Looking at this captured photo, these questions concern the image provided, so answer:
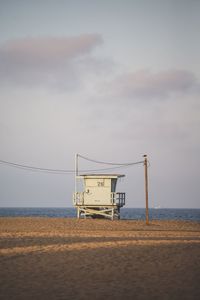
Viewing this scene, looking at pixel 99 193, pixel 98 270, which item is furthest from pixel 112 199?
pixel 98 270

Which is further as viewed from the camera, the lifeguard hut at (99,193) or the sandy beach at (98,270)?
the lifeguard hut at (99,193)

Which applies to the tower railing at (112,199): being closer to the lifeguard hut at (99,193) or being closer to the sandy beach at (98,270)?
the lifeguard hut at (99,193)

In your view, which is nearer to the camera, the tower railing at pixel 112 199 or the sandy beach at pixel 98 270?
the sandy beach at pixel 98 270

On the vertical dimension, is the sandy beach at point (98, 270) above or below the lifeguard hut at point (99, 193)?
below

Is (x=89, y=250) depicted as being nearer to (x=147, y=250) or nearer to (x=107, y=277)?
(x=147, y=250)

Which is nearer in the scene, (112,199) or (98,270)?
(98,270)

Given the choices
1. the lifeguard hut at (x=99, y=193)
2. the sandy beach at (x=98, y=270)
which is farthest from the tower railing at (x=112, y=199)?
the sandy beach at (x=98, y=270)

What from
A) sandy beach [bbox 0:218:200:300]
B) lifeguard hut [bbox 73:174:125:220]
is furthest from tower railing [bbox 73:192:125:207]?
sandy beach [bbox 0:218:200:300]

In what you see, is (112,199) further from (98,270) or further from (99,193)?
(98,270)

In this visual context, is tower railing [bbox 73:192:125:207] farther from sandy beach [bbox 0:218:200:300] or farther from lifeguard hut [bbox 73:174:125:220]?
sandy beach [bbox 0:218:200:300]

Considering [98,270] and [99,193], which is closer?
[98,270]

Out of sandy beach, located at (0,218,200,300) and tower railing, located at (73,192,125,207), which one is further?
tower railing, located at (73,192,125,207)

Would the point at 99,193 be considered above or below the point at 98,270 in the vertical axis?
Result: above

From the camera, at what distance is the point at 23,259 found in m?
15.1
